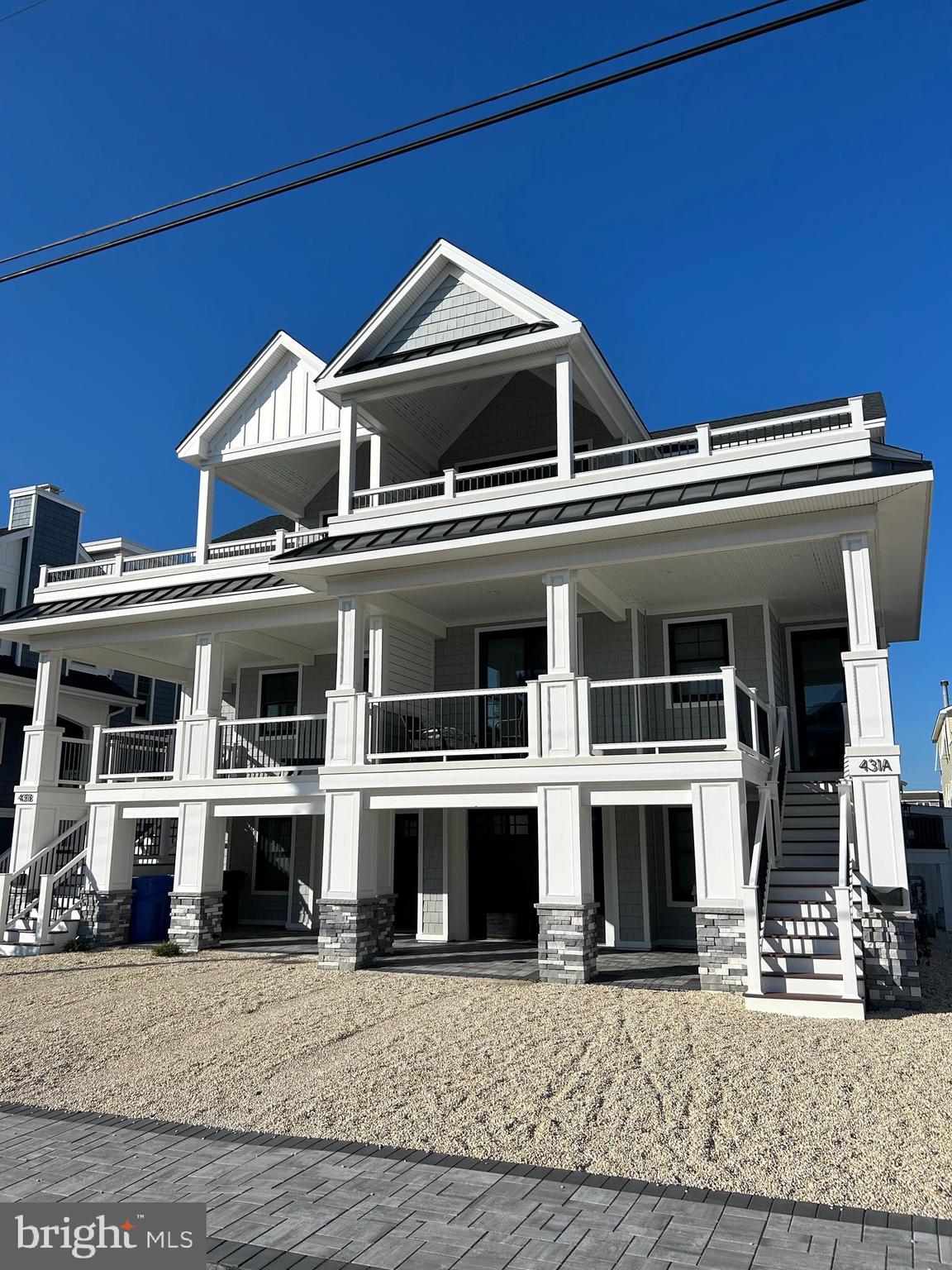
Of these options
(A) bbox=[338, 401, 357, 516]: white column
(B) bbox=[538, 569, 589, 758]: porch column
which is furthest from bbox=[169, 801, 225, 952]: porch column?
(B) bbox=[538, 569, 589, 758]: porch column

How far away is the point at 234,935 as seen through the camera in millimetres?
18016

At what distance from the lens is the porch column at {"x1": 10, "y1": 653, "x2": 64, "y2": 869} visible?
17.9 metres

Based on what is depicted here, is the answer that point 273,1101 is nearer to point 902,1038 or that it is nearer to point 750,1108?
point 750,1108

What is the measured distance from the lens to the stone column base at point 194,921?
1541cm

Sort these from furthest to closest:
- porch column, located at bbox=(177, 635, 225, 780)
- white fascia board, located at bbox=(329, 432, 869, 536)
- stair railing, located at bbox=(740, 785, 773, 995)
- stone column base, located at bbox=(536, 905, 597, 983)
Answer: porch column, located at bbox=(177, 635, 225, 780), white fascia board, located at bbox=(329, 432, 869, 536), stone column base, located at bbox=(536, 905, 597, 983), stair railing, located at bbox=(740, 785, 773, 995)

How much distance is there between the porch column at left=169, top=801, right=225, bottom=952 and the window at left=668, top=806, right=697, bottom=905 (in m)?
7.69

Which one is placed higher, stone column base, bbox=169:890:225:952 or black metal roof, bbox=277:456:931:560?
black metal roof, bbox=277:456:931:560

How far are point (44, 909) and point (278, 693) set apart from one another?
6.71 m

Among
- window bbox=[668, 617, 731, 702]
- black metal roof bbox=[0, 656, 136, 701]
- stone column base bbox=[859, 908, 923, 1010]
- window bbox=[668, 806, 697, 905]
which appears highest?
black metal roof bbox=[0, 656, 136, 701]

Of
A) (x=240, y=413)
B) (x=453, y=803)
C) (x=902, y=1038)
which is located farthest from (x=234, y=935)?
(x=902, y=1038)

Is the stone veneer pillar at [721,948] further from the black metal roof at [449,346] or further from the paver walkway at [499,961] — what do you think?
the black metal roof at [449,346]

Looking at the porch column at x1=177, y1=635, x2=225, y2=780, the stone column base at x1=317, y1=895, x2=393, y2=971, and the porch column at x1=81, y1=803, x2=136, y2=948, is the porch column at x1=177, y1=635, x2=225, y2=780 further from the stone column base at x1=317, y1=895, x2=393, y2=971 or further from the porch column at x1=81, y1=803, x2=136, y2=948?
the stone column base at x1=317, y1=895, x2=393, y2=971

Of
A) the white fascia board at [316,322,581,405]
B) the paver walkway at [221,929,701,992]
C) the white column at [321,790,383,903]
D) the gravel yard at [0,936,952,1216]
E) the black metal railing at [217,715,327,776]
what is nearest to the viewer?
the gravel yard at [0,936,952,1216]

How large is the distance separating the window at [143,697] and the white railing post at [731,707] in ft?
69.2
